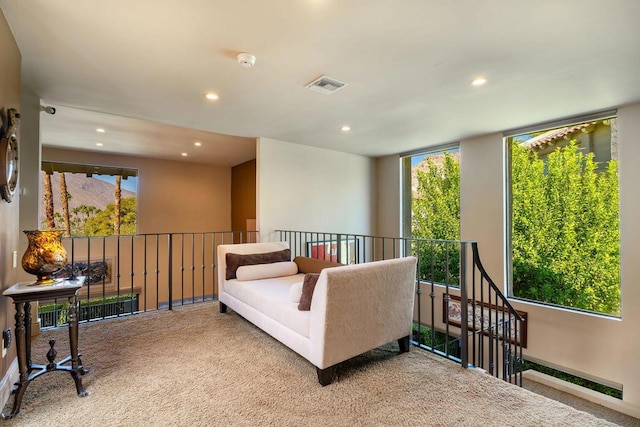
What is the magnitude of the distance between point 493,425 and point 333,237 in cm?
408

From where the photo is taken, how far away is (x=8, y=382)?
2.01 metres

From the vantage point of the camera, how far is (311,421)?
1809 millimetres

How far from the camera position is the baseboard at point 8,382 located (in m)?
1.89

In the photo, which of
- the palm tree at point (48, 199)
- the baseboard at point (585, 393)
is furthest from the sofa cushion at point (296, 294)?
the palm tree at point (48, 199)

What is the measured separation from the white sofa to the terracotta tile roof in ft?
10.2

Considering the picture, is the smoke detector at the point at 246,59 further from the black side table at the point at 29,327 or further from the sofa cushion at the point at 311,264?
the sofa cushion at the point at 311,264

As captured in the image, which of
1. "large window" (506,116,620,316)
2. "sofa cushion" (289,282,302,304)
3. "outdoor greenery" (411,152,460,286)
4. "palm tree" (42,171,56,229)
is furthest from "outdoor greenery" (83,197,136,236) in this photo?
"large window" (506,116,620,316)

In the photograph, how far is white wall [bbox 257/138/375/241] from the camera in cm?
486

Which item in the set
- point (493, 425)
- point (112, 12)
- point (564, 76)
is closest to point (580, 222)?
point (564, 76)

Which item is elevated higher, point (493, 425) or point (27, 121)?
point (27, 121)

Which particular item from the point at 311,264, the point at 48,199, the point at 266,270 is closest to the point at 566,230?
the point at 311,264

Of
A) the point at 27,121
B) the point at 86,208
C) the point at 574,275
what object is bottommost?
the point at 574,275

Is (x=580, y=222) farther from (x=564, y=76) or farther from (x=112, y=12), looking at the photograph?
(x=112, y=12)

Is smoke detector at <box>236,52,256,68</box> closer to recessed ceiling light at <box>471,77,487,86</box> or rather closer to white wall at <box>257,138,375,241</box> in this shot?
recessed ceiling light at <box>471,77,487,86</box>
